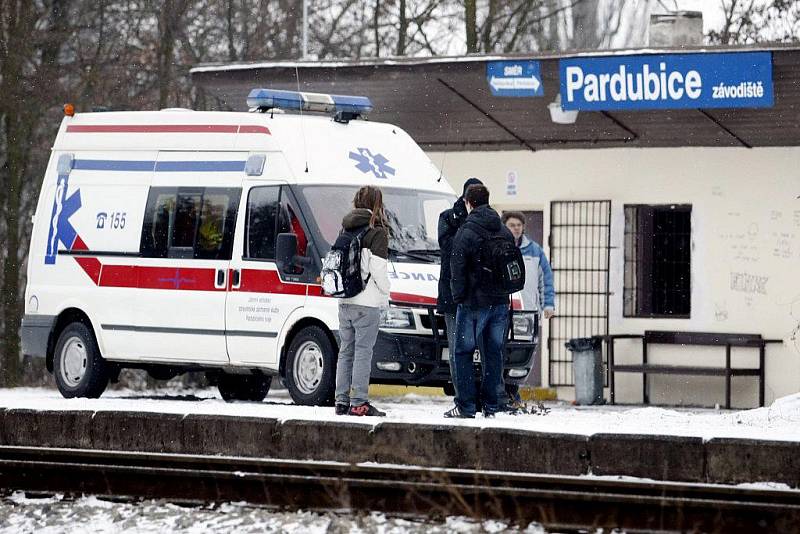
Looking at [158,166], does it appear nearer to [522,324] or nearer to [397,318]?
[397,318]

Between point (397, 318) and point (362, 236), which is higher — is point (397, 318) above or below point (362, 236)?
below

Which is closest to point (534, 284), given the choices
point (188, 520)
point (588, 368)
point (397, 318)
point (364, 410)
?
point (397, 318)

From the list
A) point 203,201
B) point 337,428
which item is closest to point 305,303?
point 203,201

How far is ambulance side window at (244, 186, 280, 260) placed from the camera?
47.3ft

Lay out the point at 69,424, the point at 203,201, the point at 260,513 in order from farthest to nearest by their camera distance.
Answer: the point at 203,201 < the point at 69,424 < the point at 260,513

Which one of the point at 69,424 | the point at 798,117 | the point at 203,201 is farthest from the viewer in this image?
the point at 798,117

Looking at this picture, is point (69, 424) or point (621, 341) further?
point (621, 341)

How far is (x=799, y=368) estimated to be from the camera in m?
19.2

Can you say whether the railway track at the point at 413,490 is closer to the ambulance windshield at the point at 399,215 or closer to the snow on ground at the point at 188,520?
the snow on ground at the point at 188,520

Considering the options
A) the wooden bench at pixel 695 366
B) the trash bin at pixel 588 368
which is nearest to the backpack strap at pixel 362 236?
the trash bin at pixel 588 368

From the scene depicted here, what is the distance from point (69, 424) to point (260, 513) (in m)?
3.57

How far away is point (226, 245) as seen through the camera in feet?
48.4

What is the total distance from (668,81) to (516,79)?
1722mm

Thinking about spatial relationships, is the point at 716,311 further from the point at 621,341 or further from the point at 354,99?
the point at 354,99
